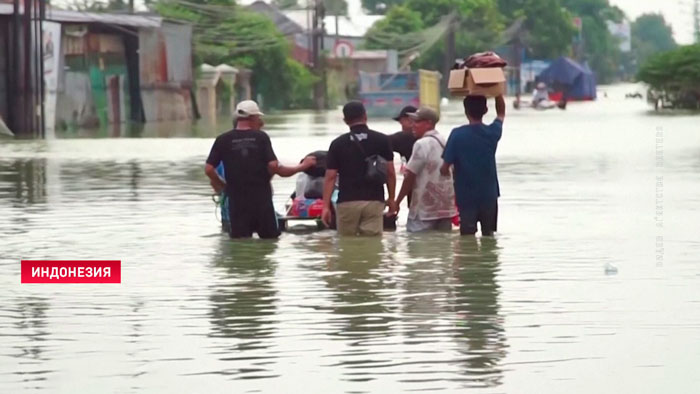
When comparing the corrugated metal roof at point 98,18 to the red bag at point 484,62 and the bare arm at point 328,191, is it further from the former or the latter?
the red bag at point 484,62

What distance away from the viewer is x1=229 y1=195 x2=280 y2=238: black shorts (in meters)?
16.7

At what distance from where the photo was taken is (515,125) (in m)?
55.1

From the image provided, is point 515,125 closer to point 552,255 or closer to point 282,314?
point 552,255

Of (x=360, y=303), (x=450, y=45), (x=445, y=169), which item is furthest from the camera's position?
(x=450, y=45)

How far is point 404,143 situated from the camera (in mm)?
17953

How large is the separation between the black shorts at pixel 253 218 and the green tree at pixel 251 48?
5944 centimetres

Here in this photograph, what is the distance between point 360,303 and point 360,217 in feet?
14.2

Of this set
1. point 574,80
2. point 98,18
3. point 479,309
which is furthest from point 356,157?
point 574,80

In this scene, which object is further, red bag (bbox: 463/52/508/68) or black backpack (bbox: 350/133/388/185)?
black backpack (bbox: 350/133/388/185)

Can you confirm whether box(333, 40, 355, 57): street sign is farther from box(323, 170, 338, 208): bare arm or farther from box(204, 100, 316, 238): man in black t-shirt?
box(323, 170, 338, 208): bare arm

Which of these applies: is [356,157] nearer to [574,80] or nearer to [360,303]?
[360,303]

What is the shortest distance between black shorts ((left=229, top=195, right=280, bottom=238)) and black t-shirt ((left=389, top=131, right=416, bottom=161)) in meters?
1.56

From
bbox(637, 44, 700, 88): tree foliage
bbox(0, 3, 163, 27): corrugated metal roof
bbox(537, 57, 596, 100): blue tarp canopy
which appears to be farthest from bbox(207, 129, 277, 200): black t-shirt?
bbox(537, 57, 596, 100): blue tarp canopy

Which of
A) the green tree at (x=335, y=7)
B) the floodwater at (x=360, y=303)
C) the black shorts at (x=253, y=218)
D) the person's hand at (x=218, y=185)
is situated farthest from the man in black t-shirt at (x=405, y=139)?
the green tree at (x=335, y=7)
